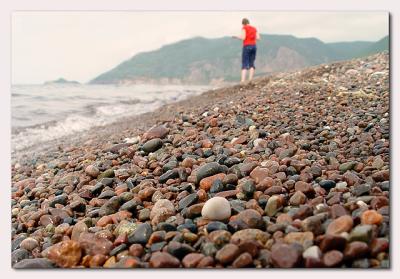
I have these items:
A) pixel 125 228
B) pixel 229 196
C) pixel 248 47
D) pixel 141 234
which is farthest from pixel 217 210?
pixel 248 47

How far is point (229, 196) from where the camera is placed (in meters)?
3.14

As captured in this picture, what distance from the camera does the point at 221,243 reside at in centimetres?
269

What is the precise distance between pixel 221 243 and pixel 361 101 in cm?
257

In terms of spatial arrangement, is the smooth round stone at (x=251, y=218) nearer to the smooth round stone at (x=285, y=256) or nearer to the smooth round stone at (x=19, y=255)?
the smooth round stone at (x=285, y=256)

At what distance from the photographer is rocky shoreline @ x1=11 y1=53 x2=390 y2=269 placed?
2639 millimetres

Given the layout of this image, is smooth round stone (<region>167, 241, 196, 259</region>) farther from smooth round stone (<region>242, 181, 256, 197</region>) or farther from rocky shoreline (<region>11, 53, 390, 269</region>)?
smooth round stone (<region>242, 181, 256, 197</region>)

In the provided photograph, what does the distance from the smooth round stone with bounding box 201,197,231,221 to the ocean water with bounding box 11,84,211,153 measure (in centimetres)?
350

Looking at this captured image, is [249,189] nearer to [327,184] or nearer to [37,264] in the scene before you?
[327,184]

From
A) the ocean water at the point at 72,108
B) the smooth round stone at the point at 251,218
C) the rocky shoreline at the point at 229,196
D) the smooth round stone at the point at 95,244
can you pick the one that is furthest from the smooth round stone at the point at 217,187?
the ocean water at the point at 72,108

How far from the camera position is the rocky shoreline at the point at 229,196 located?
104 inches

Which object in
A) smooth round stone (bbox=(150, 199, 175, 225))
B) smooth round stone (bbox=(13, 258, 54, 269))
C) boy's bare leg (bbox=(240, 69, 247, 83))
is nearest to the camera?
smooth round stone (bbox=(13, 258, 54, 269))

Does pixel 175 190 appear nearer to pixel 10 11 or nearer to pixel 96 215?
pixel 96 215

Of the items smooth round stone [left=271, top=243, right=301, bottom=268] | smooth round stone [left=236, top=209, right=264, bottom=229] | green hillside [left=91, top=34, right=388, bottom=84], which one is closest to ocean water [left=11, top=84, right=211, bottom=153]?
green hillside [left=91, top=34, right=388, bottom=84]

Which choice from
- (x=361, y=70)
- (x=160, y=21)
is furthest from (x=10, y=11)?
(x=361, y=70)
